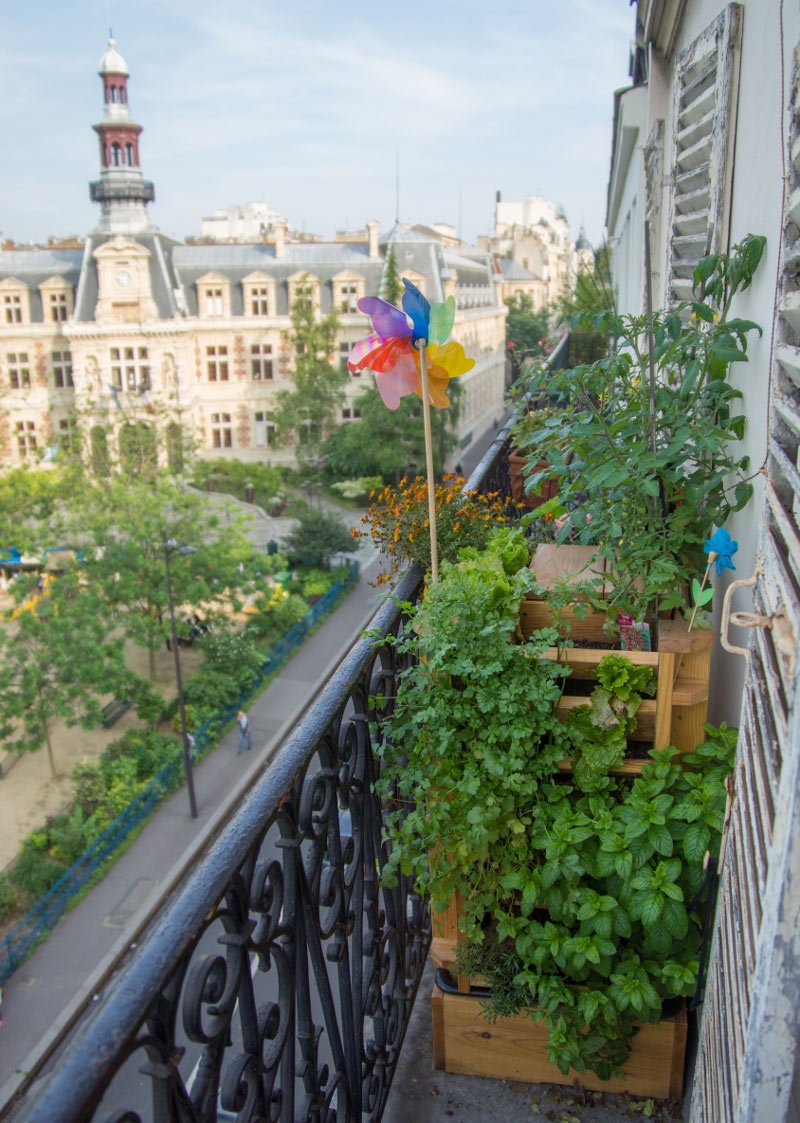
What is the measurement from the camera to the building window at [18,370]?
36312 millimetres

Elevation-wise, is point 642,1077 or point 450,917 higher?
point 450,917

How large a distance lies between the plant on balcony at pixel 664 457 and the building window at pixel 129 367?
3459cm

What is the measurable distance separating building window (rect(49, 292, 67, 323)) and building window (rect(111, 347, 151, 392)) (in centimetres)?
311

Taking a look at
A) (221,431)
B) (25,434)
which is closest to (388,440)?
(221,431)

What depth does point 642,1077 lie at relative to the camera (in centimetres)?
252

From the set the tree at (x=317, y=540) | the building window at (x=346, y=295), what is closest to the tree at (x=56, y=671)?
the tree at (x=317, y=540)

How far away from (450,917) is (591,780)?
616 millimetres

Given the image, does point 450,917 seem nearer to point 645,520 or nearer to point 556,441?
point 645,520

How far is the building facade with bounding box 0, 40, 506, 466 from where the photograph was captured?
116 ft

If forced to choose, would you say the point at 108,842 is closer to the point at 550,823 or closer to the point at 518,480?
the point at 518,480

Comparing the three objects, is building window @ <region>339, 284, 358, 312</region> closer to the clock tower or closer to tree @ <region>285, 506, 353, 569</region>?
the clock tower

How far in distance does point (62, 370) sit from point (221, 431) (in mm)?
6752

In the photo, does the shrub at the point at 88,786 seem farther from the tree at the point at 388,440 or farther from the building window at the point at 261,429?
the building window at the point at 261,429

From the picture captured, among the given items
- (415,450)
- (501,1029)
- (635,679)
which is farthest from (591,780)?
(415,450)
